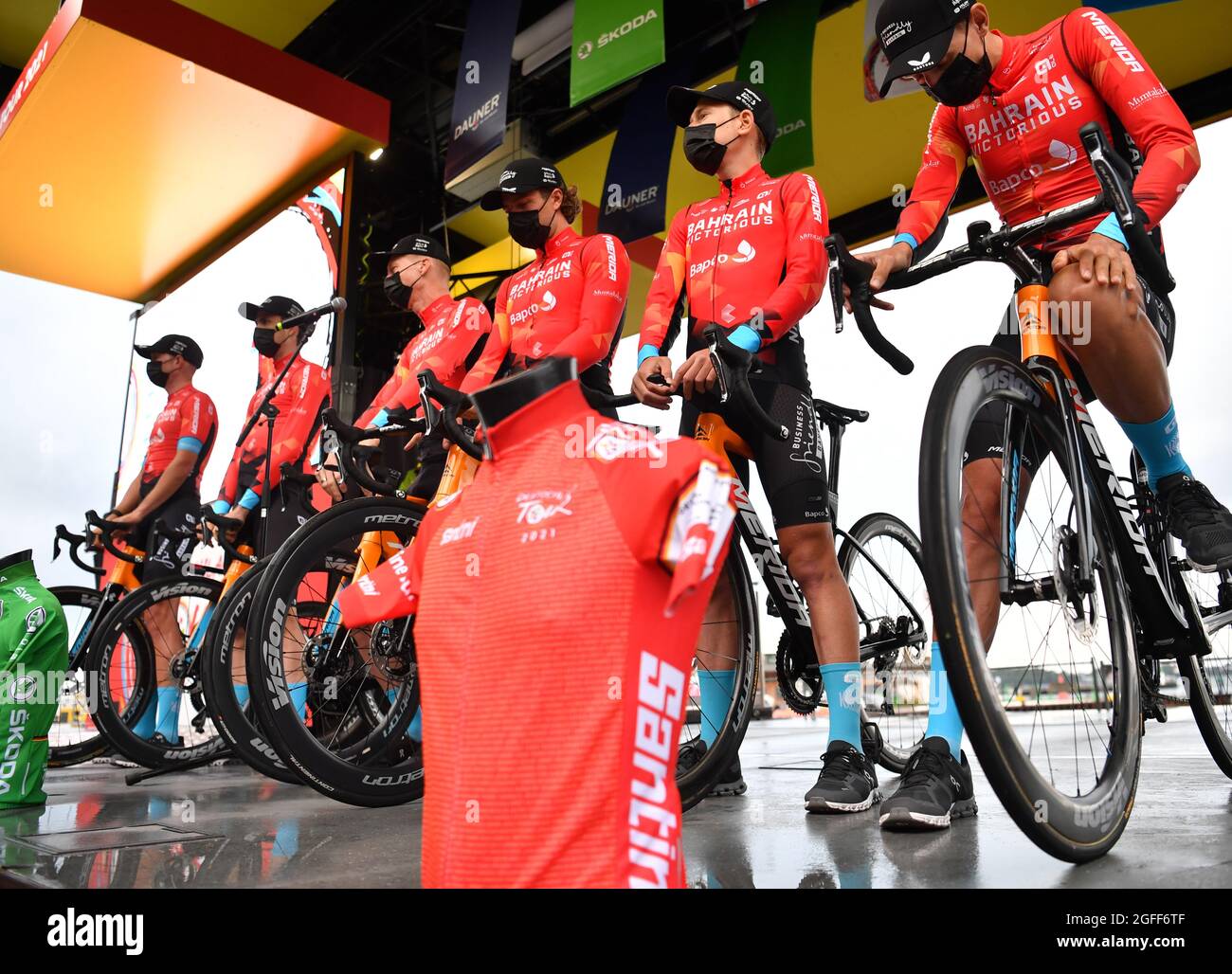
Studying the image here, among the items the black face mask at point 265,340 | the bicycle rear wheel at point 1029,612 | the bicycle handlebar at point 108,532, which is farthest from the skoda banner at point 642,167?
the bicycle rear wheel at point 1029,612

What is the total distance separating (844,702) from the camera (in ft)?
7.35

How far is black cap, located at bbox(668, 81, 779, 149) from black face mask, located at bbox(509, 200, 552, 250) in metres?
0.68

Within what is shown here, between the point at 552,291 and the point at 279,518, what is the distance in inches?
73.0

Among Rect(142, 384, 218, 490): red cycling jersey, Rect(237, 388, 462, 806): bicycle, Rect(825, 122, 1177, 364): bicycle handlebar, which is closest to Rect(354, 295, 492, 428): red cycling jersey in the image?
Rect(237, 388, 462, 806): bicycle

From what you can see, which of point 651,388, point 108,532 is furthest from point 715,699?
point 108,532

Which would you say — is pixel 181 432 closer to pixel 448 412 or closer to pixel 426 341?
pixel 426 341

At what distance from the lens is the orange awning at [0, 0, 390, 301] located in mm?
4812

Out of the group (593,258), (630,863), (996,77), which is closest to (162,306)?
(593,258)

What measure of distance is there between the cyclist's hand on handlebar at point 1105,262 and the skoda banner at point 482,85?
3.77 meters

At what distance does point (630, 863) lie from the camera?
1059mm

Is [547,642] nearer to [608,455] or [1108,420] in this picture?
[608,455]

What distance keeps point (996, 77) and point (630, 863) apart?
76.1 inches

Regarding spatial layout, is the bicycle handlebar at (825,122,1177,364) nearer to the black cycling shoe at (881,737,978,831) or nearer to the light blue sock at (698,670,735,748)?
the black cycling shoe at (881,737,978,831)

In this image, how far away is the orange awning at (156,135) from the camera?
4.81m
